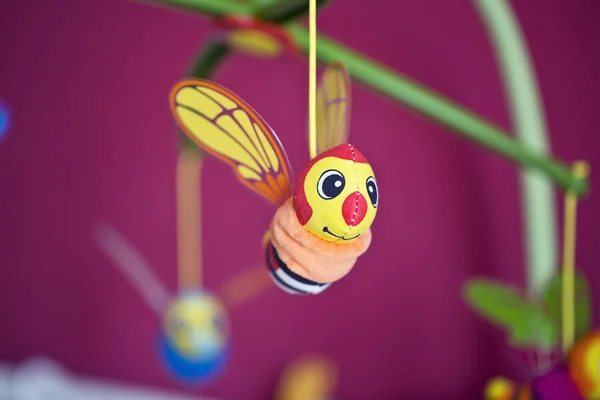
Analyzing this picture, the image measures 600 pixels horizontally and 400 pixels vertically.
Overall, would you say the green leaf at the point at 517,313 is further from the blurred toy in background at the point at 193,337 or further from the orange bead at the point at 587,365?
the blurred toy in background at the point at 193,337

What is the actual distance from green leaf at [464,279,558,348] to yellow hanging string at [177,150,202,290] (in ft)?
1.89

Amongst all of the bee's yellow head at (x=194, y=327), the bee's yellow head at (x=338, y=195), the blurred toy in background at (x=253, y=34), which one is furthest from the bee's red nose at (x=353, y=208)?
the bee's yellow head at (x=194, y=327)

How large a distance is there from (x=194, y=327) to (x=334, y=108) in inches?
17.9

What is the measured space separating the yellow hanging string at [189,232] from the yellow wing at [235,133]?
0.67 m

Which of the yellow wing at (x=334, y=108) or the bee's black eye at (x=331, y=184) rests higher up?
the yellow wing at (x=334, y=108)

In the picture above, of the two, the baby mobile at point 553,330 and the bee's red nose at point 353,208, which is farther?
the baby mobile at point 553,330

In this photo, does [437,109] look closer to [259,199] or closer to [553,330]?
[553,330]

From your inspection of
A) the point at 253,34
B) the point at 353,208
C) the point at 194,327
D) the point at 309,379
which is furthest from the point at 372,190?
the point at 309,379

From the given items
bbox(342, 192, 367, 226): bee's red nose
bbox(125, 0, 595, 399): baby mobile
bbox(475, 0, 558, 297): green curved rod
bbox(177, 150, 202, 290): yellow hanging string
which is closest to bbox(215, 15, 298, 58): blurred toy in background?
bbox(125, 0, 595, 399): baby mobile

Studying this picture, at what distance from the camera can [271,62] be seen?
0.94 m

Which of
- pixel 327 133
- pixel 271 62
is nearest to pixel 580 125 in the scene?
pixel 271 62

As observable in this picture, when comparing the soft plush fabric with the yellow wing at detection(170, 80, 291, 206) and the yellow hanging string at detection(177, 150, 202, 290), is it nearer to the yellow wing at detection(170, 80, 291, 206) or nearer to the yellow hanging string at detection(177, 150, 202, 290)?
the yellow wing at detection(170, 80, 291, 206)

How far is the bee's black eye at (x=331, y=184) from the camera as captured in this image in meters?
Result: 0.25

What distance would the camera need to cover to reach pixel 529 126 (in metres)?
0.72
